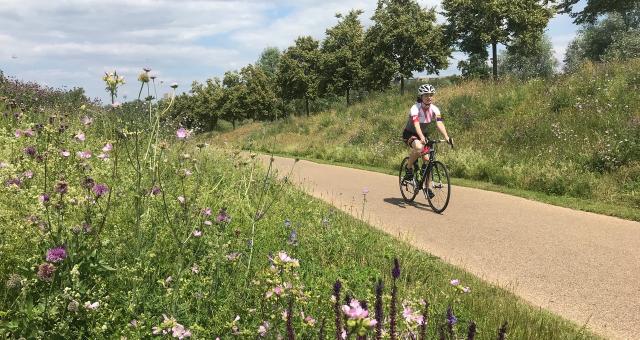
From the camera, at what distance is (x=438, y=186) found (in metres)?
8.91

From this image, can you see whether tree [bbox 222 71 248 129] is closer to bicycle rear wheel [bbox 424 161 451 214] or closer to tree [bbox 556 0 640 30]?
tree [bbox 556 0 640 30]

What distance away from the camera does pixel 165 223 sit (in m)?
4.68

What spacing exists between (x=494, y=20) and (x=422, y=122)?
28708mm

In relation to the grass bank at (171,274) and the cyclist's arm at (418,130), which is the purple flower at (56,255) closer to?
the grass bank at (171,274)

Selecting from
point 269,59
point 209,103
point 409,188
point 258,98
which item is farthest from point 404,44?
point 269,59

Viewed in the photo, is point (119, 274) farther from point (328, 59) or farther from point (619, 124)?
point (328, 59)

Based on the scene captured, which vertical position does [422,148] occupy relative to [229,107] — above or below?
below

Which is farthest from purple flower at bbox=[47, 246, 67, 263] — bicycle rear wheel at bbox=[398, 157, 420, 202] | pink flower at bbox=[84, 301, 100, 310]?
bicycle rear wheel at bbox=[398, 157, 420, 202]

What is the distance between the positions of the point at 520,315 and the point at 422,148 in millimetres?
5291

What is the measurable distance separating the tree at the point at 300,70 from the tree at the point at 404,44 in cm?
1113

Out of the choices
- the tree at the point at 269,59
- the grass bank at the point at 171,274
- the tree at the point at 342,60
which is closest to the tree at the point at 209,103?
the tree at the point at 269,59

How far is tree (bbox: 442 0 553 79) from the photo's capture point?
33588 millimetres

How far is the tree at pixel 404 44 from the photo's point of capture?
34094mm

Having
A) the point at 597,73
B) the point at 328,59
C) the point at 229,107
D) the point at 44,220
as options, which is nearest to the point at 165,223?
the point at 44,220
